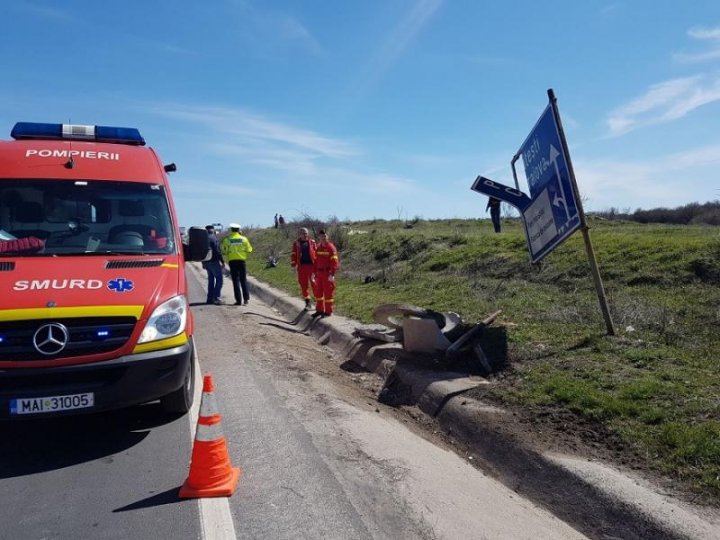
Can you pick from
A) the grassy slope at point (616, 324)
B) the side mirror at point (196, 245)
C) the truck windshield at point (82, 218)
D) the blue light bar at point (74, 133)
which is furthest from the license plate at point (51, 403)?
the grassy slope at point (616, 324)

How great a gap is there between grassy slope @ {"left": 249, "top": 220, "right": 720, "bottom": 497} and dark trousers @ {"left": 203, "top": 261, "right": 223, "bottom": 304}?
303cm

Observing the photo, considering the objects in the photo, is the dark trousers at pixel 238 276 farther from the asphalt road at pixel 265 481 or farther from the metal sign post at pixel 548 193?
the asphalt road at pixel 265 481

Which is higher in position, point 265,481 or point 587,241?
point 587,241

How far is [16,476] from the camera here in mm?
4297

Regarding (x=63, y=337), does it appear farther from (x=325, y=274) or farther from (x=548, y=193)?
(x=325, y=274)

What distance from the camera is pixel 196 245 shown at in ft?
20.6

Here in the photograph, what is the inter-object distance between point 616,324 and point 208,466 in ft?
18.3

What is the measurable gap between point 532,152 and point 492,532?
19.6 feet

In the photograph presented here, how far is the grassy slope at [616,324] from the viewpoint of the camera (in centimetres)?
475

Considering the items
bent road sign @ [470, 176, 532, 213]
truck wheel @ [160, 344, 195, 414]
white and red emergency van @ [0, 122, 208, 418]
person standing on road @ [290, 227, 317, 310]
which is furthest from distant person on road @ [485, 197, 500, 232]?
truck wheel @ [160, 344, 195, 414]

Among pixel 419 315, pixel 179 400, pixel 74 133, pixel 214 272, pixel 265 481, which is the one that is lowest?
pixel 265 481

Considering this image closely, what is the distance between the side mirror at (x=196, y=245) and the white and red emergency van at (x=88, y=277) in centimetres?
1

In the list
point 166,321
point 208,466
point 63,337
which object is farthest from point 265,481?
point 63,337

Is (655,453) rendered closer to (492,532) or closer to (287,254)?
Result: (492,532)
